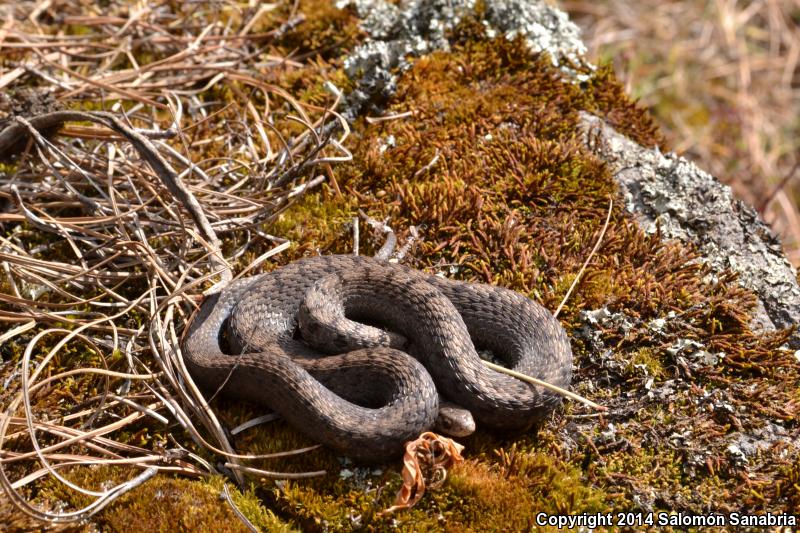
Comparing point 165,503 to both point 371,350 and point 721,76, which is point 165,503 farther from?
point 721,76

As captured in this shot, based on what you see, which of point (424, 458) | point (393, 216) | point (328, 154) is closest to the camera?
point (424, 458)

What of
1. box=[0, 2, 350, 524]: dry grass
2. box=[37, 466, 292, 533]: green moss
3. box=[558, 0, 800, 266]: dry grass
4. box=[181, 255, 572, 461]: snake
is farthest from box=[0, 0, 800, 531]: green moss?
box=[558, 0, 800, 266]: dry grass

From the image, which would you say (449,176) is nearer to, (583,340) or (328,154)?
(328,154)

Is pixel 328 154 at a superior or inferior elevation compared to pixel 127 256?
superior

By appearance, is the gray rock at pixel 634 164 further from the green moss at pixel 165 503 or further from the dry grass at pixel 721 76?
the green moss at pixel 165 503

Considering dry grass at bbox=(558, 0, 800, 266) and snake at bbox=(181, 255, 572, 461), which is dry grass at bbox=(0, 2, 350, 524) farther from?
dry grass at bbox=(558, 0, 800, 266)

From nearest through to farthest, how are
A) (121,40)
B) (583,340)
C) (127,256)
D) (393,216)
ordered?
(583,340), (127,256), (393,216), (121,40)

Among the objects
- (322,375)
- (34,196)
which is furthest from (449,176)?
(34,196)

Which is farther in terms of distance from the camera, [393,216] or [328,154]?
[328,154]
